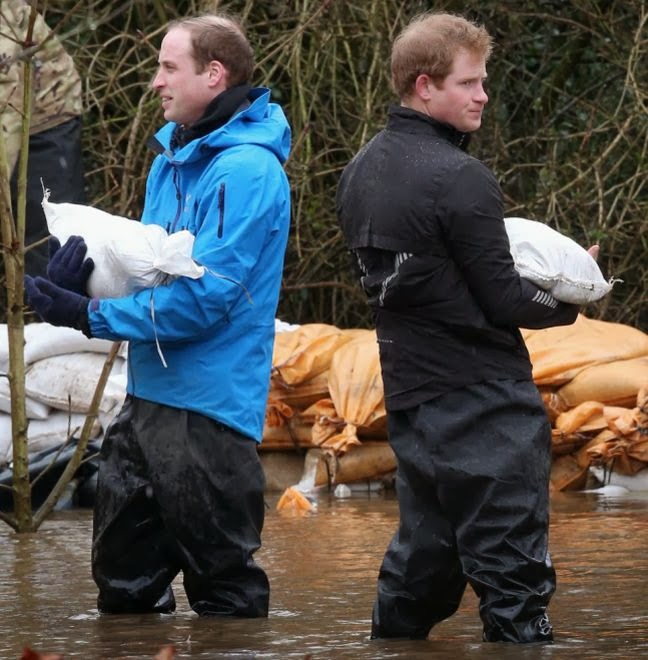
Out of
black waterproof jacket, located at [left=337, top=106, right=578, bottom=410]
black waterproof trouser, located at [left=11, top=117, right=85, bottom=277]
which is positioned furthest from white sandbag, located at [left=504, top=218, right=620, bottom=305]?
black waterproof trouser, located at [left=11, top=117, right=85, bottom=277]

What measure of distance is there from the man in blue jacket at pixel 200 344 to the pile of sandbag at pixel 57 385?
3497mm

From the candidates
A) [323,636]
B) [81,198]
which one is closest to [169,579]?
[323,636]

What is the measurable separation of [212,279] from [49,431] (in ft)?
13.4

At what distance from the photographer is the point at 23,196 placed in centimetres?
670

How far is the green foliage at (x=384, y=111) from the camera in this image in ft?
33.4

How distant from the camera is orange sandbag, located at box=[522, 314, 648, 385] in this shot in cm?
827

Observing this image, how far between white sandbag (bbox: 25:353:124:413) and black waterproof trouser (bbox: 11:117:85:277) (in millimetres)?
891

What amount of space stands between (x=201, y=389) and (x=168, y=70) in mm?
865

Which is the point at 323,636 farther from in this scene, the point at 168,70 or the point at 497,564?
the point at 168,70

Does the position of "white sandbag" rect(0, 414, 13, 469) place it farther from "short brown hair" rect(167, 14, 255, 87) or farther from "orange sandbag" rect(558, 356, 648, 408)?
"short brown hair" rect(167, 14, 255, 87)

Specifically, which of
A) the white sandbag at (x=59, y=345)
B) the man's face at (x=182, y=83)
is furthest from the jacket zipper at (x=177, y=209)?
the white sandbag at (x=59, y=345)

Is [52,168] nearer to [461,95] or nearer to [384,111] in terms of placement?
[384,111]

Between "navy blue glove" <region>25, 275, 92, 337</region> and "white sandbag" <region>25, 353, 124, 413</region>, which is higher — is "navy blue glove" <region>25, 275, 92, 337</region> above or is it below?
above

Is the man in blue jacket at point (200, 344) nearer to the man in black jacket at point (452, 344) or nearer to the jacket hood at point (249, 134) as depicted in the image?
the jacket hood at point (249, 134)
